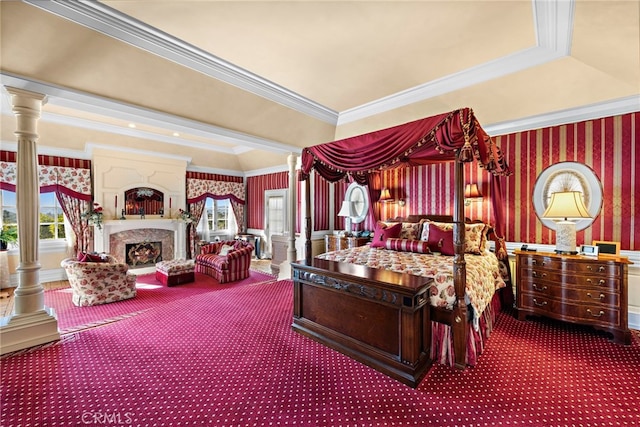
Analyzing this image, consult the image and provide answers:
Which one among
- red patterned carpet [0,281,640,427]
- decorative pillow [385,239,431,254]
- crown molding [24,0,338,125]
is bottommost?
red patterned carpet [0,281,640,427]

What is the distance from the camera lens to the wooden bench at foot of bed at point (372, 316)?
2.15 metres

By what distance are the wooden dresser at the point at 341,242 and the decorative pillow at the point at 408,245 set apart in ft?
4.58

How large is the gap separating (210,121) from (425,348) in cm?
392

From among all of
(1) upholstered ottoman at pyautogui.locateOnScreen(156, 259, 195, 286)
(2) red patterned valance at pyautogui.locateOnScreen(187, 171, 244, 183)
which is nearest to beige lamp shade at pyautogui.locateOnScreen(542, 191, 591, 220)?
(1) upholstered ottoman at pyautogui.locateOnScreen(156, 259, 195, 286)

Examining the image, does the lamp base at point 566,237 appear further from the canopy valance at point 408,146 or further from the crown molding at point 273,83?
the crown molding at point 273,83

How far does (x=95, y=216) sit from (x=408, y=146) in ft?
21.4

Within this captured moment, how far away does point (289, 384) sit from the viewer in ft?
6.95

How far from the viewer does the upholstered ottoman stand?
514 cm

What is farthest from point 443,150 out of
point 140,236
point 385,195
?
point 140,236

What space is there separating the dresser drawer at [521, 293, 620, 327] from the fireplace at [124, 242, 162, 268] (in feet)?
24.6

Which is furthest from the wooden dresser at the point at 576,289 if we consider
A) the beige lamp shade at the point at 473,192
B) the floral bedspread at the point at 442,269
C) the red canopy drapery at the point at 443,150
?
the red canopy drapery at the point at 443,150

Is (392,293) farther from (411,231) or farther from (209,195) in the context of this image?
(209,195)

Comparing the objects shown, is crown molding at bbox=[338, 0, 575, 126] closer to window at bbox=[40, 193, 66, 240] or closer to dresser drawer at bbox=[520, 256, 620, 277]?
dresser drawer at bbox=[520, 256, 620, 277]

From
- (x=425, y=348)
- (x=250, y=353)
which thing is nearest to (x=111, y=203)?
(x=250, y=353)
